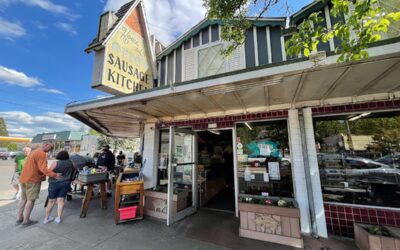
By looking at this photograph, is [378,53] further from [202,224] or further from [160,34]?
[160,34]

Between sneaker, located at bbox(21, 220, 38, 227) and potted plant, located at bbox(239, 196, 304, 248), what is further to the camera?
sneaker, located at bbox(21, 220, 38, 227)

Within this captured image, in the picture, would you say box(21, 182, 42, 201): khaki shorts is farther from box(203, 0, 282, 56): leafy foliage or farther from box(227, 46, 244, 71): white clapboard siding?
box(227, 46, 244, 71): white clapboard siding

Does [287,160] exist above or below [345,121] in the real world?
below

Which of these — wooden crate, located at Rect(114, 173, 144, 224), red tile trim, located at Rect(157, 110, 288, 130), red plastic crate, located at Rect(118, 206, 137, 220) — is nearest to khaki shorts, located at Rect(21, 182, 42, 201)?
wooden crate, located at Rect(114, 173, 144, 224)

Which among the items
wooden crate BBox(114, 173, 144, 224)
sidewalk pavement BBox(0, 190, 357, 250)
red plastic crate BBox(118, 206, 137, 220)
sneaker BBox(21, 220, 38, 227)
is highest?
wooden crate BBox(114, 173, 144, 224)

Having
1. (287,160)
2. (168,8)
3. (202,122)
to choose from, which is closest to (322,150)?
(287,160)

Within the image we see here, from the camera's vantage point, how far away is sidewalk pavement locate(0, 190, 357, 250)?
2.89 m

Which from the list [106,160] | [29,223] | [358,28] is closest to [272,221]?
[358,28]

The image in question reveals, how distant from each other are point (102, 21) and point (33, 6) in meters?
5.16

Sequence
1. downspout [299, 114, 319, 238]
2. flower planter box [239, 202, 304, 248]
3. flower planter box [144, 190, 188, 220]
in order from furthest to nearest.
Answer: flower planter box [144, 190, 188, 220] < downspout [299, 114, 319, 238] < flower planter box [239, 202, 304, 248]

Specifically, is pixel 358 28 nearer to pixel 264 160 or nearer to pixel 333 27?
pixel 333 27

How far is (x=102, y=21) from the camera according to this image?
4.33 metres

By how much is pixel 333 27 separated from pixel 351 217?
3.37 metres

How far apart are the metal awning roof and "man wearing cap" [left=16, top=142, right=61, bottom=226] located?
4.01 feet
